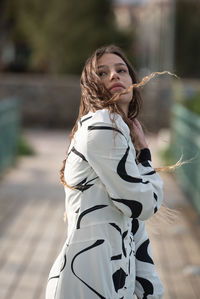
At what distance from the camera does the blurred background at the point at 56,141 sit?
589 cm

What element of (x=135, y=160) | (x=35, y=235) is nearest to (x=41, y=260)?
(x=35, y=235)

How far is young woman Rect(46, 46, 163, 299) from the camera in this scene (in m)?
2.45

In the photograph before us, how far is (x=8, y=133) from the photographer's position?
12492mm

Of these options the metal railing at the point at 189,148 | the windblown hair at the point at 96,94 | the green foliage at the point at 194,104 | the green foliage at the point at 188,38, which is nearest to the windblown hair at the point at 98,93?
the windblown hair at the point at 96,94

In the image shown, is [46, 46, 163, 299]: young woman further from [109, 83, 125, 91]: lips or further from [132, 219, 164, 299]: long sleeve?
[132, 219, 164, 299]: long sleeve

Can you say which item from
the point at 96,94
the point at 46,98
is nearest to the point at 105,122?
the point at 96,94

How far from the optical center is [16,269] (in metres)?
5.73

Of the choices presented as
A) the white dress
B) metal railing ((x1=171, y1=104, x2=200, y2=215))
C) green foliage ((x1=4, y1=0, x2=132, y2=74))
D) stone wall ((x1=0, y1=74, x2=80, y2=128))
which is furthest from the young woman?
green foliage ((x1=4, y1=0, x2=132, y2=74))

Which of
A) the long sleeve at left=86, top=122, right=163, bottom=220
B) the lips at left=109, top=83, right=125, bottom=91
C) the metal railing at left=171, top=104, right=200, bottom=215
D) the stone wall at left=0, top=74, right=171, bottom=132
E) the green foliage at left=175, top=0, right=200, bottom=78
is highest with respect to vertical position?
the green foliage at left=175, top=0, right=200, bottom=78

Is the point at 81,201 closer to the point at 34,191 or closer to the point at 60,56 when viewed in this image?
the point at 34,191

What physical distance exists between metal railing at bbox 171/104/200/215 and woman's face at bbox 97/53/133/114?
4629mm

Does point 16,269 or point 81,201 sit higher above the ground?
point 16,269

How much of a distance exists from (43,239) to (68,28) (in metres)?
26.3

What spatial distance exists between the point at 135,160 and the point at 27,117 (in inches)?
743
